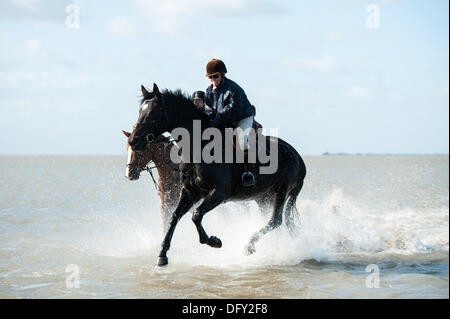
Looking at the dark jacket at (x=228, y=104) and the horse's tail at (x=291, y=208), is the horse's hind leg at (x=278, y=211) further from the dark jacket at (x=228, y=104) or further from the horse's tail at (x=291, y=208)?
the dark jacket at (x=228, y=104)

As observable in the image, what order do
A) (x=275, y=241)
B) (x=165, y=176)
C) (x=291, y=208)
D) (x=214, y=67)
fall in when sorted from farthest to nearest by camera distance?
(x=291, y=208) < (x=275, y=241) < (x=165, y=176) < (x=214, y=67)

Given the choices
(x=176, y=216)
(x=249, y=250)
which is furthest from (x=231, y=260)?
(x=176, y=216)

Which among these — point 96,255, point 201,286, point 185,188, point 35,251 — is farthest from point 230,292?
point 35,251

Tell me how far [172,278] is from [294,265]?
232 cm

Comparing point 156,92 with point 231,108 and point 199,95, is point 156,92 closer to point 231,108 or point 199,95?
point 231,108

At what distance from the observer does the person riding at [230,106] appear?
8570 millimetres

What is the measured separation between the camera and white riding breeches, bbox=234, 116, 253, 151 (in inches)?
348

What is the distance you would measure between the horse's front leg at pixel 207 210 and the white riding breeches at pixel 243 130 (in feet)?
2.99

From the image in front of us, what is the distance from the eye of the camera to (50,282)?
8523 millimetres

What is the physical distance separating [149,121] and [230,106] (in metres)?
1.37

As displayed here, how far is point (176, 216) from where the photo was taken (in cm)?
836

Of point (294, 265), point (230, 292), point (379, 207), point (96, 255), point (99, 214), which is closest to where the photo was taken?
point (230, 292)

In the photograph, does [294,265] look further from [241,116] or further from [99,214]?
[99,214]

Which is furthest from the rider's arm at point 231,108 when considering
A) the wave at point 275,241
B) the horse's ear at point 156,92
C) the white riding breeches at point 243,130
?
the wave at point 275,241
